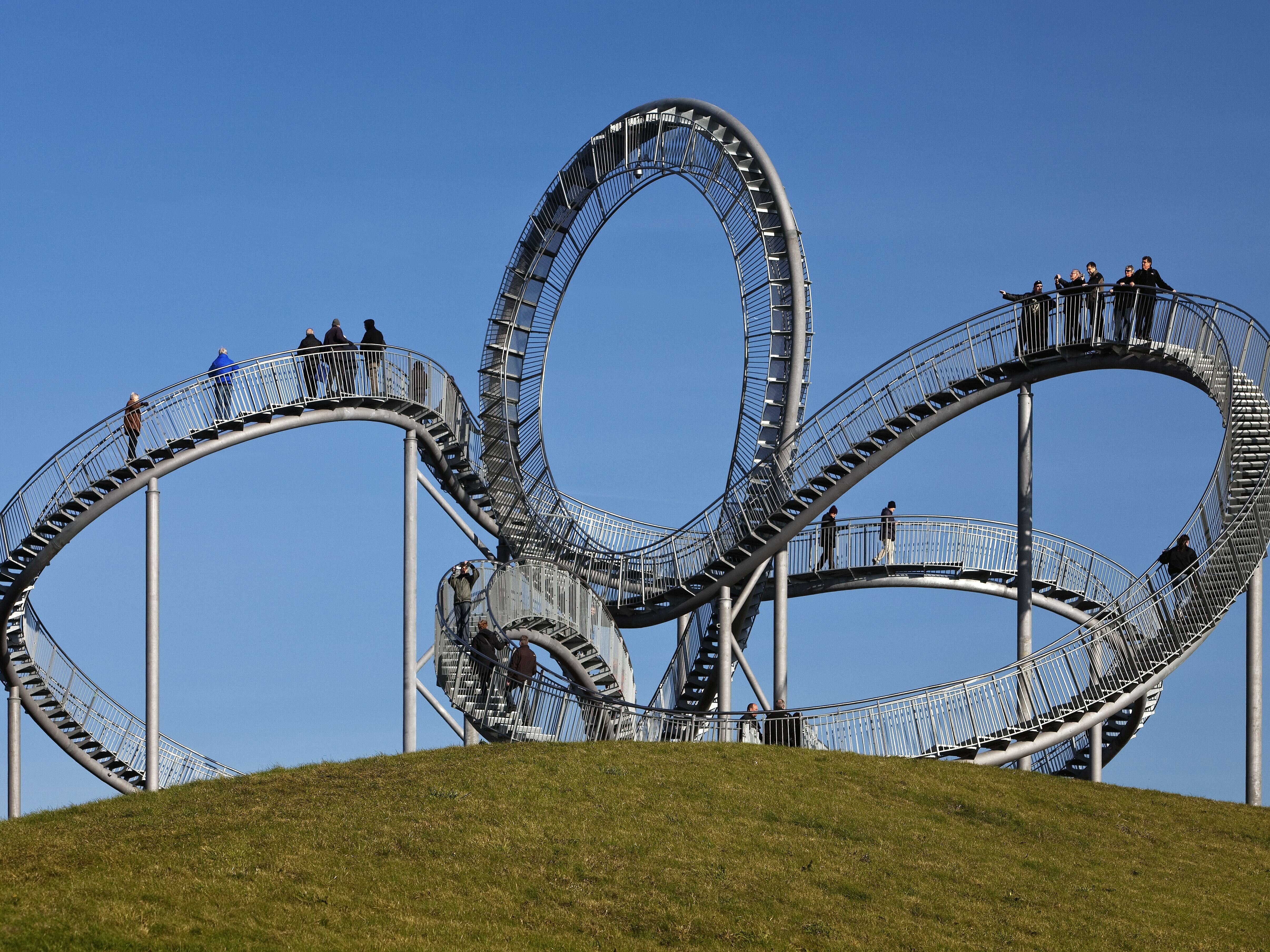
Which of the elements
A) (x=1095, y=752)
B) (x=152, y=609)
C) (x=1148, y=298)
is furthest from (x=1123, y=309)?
(x=152, y=609)

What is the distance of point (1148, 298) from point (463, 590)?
13434 millimetres

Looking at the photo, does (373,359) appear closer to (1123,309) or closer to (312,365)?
(312,365)

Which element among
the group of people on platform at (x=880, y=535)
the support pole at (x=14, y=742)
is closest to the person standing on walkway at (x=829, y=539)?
the group of people on platform at (x=880, y=535)

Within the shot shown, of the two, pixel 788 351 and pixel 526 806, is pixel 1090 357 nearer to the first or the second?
pixel 788 351

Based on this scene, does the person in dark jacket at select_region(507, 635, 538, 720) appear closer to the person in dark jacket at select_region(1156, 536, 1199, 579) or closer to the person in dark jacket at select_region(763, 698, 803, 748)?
the person in dark jacket at select_region(763, 698, 803, 748)

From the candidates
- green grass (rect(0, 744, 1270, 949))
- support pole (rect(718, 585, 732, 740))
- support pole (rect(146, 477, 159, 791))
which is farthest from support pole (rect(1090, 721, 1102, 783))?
support pole (rect(146, 477, 159, 791))

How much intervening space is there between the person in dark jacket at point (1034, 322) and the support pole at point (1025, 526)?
760 mm

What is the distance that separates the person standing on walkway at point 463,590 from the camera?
33.6 metres

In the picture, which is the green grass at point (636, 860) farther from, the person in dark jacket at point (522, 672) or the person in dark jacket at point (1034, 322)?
the person in dark jacket at point (1034, 322)

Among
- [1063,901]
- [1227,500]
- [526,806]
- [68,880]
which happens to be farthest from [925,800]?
[68,880]

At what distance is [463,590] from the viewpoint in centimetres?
3394

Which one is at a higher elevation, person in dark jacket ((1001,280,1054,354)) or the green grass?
person in dark jacket ((1001,280,1054,354))

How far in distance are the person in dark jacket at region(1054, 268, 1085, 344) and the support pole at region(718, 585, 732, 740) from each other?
8.49 meters

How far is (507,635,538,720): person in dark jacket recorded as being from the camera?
104 feet
